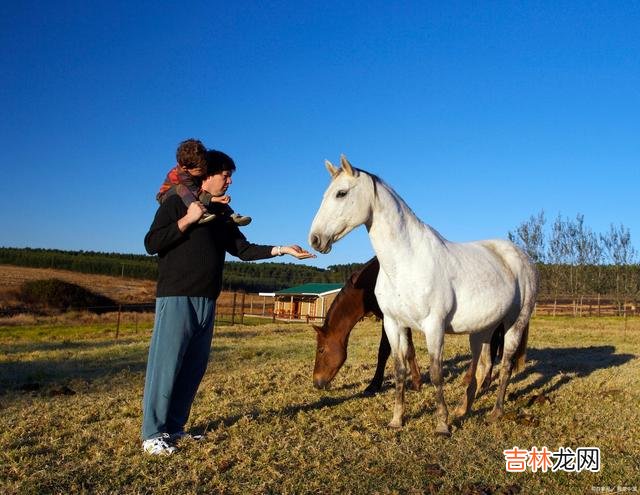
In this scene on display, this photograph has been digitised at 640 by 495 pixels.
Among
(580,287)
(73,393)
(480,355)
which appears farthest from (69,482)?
(580,287)

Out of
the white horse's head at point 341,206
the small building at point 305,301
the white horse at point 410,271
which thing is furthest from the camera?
the small building at point 305,301

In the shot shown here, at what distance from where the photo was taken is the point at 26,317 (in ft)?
108

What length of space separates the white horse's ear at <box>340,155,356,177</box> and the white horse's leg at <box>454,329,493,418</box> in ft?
8.78

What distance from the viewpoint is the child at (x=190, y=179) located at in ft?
13.9

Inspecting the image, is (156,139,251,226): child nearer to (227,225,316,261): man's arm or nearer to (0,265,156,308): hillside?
(227,225,316,261): man's arm

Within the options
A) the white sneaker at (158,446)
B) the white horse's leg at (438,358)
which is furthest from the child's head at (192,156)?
the white horse's leg at (438,358)

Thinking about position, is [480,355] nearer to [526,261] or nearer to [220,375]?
[526,261]

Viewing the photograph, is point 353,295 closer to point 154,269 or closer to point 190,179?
point 190,179

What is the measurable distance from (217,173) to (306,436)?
2.37 m

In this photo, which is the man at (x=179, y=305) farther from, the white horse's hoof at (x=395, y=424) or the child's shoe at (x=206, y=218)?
the white horse's hoof at (x=395, y=424)

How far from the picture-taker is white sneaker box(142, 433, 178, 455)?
13.4ft

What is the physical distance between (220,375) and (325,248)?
4.66m

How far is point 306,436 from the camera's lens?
186 inches

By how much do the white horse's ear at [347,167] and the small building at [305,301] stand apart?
3995 centimetres
